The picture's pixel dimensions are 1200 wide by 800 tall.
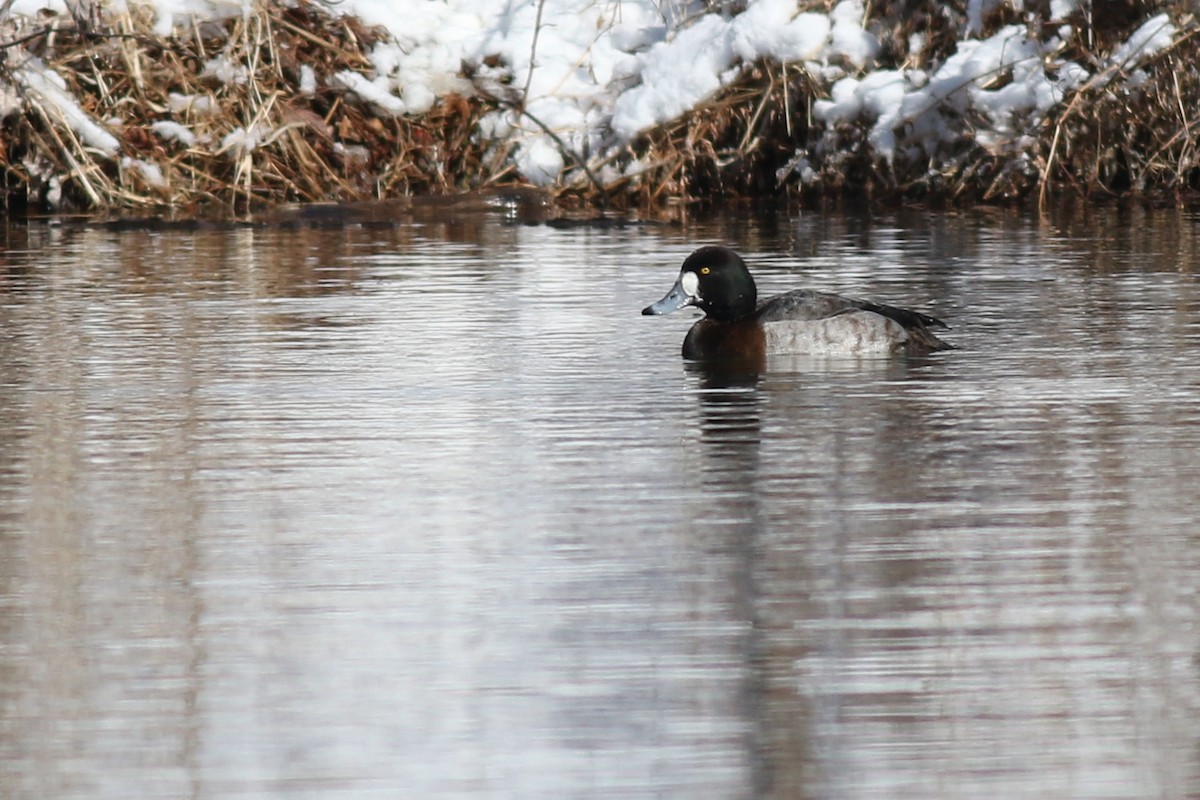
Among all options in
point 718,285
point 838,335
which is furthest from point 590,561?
point 718,285

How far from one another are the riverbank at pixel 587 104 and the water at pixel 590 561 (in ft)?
26.7

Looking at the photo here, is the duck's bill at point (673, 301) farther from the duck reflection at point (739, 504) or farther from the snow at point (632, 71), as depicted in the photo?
the snow at point (632, 71)

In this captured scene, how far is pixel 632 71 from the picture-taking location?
68.2 feet

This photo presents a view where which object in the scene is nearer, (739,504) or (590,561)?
(590,561)

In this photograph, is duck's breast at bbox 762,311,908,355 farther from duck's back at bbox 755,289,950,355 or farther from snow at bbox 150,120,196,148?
snow at bbox 150,120,196,148

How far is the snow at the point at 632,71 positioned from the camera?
19.2 metres

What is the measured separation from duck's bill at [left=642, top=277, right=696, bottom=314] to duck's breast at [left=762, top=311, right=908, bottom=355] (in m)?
0.58

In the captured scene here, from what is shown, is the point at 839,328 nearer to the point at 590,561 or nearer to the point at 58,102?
the point at 590,561

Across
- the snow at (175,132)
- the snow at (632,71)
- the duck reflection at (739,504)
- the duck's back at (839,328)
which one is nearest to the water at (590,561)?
the duck reflection at (739,504)

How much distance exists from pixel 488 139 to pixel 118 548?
1539cm

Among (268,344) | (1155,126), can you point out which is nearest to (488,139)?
(1155,126)

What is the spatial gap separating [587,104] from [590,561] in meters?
15.3

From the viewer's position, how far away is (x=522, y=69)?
2109cm

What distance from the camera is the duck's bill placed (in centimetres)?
1058
